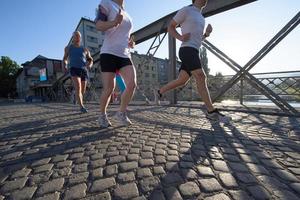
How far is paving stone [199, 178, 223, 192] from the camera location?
4.27ft

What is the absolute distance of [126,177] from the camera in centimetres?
148

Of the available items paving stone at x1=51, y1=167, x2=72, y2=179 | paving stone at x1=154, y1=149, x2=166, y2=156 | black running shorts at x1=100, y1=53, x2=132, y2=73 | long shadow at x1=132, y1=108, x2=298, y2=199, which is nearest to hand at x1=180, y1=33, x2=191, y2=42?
black running shorts at x1=100, y1=53, x2=132, y2=73

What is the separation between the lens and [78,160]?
184 centimetres

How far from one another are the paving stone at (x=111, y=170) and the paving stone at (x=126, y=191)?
21cm

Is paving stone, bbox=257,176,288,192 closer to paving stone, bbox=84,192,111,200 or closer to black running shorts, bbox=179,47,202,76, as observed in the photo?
paving stone, bbox=84,192,111,200

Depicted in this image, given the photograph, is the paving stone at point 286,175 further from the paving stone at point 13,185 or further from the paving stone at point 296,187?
the paving stone at point 13,185

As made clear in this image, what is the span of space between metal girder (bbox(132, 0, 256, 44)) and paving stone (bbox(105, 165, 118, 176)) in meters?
5.21

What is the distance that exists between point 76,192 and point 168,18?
24.0 feet

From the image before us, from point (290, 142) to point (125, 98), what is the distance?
2.12 metres

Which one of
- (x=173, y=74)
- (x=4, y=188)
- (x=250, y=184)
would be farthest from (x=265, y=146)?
(x=173, y=74)

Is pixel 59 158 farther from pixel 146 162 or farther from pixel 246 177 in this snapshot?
pixel 246 177

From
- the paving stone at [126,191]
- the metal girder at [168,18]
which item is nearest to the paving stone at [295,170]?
the paving stone at [126,191]

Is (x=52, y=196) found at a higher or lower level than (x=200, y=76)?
lower

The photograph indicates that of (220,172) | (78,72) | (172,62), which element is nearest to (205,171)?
(220,172)
